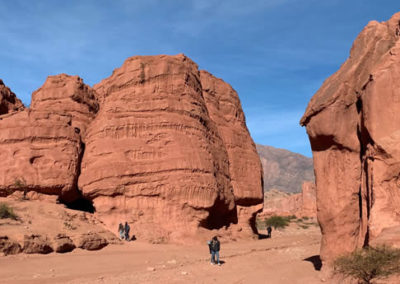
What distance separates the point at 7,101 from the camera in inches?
1029

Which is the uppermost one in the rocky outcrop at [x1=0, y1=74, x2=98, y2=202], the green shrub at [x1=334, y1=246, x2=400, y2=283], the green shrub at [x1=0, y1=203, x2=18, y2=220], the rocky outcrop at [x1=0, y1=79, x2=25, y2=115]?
the rocky outcrop at [x1=0, y1=79, x2=25, y2=115]

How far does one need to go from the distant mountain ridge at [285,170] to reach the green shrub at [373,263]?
489 ft

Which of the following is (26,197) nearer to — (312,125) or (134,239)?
(134,239)

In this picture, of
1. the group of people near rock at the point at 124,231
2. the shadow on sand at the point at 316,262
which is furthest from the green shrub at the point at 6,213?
the shadow on sand at the point at 316,262

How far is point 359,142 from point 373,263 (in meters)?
3.83

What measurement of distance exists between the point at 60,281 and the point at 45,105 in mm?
15178

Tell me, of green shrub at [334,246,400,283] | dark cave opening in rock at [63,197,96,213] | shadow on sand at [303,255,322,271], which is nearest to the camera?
green shrub at [334,246,400,283]

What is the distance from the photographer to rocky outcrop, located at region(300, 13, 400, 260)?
26.8ft

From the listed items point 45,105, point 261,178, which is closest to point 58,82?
point 45,105

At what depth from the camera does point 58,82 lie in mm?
24984

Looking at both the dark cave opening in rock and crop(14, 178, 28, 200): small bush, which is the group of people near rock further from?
crop(14, 178, 28, 200): small bush

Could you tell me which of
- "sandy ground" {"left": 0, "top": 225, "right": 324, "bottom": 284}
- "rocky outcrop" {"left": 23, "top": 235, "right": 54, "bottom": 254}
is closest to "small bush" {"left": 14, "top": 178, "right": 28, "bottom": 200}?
"rocky outcrop" {"left": 23, "top": 235, "right": 54, "bottom": 254}

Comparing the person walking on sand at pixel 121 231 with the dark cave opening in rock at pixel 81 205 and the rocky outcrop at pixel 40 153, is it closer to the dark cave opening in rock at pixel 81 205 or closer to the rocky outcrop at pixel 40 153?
the rocky outcrop at pixel 40 153

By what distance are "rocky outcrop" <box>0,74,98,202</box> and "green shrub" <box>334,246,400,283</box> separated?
1723 centimetres
